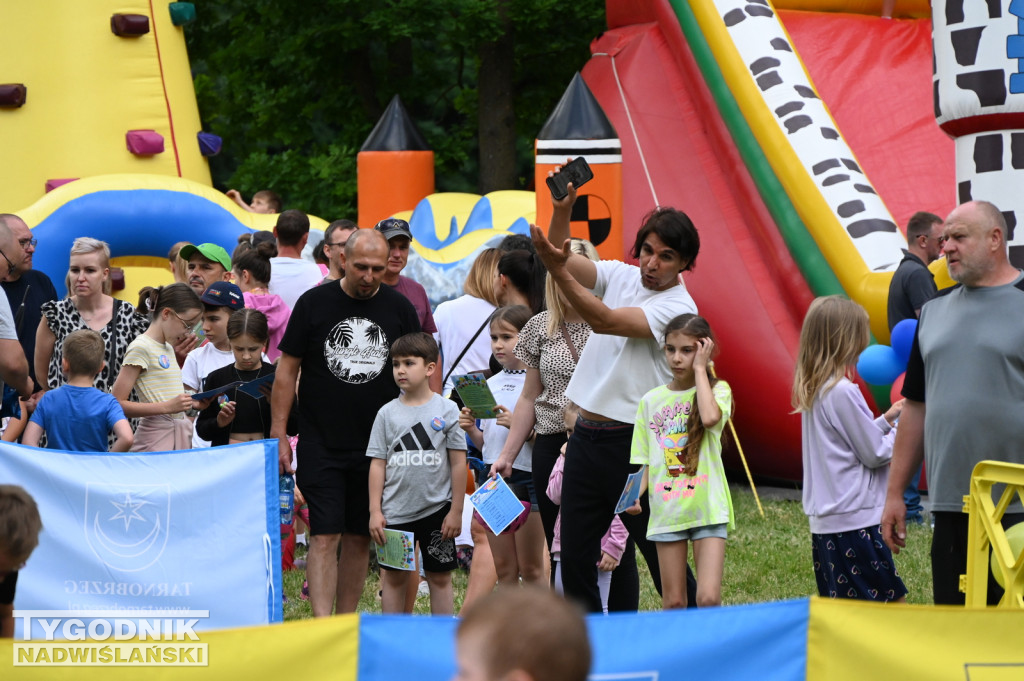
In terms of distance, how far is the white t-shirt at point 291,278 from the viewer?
8.68m

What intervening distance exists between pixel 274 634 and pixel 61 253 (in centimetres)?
888

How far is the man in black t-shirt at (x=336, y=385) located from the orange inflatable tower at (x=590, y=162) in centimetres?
403

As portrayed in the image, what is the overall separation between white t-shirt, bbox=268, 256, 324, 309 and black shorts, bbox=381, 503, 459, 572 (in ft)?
9.90

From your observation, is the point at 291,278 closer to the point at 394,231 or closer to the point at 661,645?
the point at 394,231

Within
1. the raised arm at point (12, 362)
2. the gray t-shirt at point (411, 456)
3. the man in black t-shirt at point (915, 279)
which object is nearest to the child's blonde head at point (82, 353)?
the raised arm at point (12, 362)

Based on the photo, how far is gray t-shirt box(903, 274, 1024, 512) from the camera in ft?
15.1

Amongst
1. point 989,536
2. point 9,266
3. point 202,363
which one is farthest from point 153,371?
point 989,536

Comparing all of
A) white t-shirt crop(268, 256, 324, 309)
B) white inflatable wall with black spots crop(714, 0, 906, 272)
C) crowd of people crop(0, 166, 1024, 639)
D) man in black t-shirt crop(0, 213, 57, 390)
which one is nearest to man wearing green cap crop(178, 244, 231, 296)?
white t-shirt crop(268, 256, 324, 309)

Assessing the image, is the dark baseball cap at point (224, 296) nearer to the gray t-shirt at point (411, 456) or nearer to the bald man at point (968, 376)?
the gray t-shirt at point (411, 456)

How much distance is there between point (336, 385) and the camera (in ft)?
19.6

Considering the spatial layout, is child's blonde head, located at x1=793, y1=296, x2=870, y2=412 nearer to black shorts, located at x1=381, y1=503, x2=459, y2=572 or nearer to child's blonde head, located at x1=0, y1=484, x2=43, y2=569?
black shorts, located at x1=381, y1=503, x2=459, y2=572

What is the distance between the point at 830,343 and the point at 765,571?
7.82 feet

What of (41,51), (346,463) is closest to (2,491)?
(346,463)

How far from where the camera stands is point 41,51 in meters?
13.3
